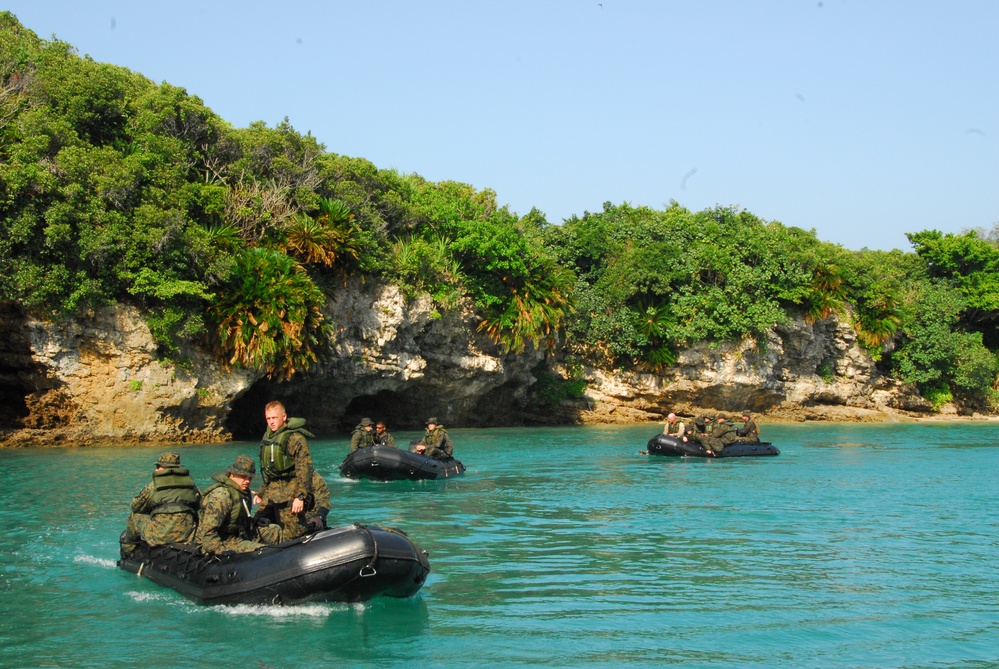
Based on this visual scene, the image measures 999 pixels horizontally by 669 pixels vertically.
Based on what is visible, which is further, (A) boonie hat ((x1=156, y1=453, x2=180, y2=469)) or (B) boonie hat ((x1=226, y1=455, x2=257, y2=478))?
(A) boonie hat ((x1=156, y1=453, x2=180, y2=469))

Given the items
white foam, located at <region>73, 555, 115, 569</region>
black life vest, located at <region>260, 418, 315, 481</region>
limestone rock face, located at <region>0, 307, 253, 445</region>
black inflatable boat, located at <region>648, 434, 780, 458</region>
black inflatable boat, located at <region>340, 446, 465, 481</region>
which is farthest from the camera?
black inflatable boat, located at <region>648, 434, 780, 458</region>

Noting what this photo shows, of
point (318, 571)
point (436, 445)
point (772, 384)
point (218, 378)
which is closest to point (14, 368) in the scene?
point (218, 378)

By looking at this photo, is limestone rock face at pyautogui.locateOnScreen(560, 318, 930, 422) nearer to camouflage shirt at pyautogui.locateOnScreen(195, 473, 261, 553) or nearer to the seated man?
the seated man

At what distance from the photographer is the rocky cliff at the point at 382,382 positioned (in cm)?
2450

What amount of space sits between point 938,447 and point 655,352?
13.0 m

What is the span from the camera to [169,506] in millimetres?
10492

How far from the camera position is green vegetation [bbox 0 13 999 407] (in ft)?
77.9

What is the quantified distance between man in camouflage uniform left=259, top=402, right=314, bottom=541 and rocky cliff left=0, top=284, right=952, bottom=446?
624 inches

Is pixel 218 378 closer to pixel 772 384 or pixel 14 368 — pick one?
pixel 14 368

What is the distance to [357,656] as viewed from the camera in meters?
8.24

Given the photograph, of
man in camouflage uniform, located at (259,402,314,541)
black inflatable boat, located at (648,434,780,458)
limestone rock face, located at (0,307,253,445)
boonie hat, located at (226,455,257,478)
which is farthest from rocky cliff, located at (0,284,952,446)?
boonie hat, located at (226,455,257,478)

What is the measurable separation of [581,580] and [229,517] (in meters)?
3.80

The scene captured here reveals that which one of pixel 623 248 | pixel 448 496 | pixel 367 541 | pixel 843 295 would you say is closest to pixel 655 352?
pixel 623 248

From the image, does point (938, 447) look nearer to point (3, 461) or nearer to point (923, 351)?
point (923, 351)
